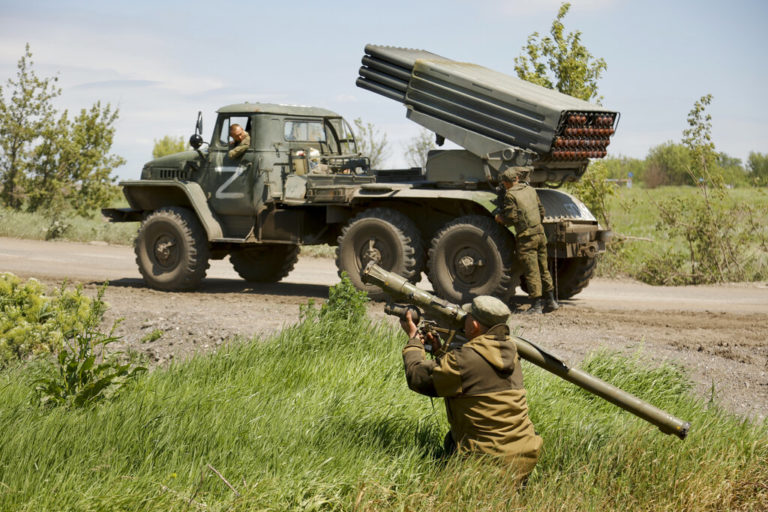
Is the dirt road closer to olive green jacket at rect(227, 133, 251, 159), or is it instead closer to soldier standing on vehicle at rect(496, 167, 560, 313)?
soldier standing on vehicle at rect(496, 167, 560, 313)

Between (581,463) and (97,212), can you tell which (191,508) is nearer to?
(581,463)

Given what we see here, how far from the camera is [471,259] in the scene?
11.1m

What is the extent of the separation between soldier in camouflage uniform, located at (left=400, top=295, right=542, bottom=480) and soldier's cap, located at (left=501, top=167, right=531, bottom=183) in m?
5.35

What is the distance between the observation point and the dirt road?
874 centimetres

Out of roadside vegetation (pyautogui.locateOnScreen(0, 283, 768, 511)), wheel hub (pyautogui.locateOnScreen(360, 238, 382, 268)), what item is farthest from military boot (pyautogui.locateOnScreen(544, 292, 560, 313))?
roadside vegetation (pyautogui.locateOnScreen(0, 283, 768, 511))

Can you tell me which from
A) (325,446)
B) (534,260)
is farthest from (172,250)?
(325,446)

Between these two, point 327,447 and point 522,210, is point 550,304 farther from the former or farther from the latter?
point 327,447

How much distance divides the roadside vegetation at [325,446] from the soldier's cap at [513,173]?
10.5 feet

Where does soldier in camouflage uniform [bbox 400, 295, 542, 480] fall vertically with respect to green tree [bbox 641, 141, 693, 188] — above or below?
below

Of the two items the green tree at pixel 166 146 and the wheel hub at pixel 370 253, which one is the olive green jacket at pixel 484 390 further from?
the green tree at pixel 166 146

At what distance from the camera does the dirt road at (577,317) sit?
8.74 meters

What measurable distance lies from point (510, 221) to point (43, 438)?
21.6 feet

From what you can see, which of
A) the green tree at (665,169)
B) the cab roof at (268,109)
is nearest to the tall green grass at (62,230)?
the cab roof at (268,109)

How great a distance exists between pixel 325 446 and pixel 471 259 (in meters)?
5.68
